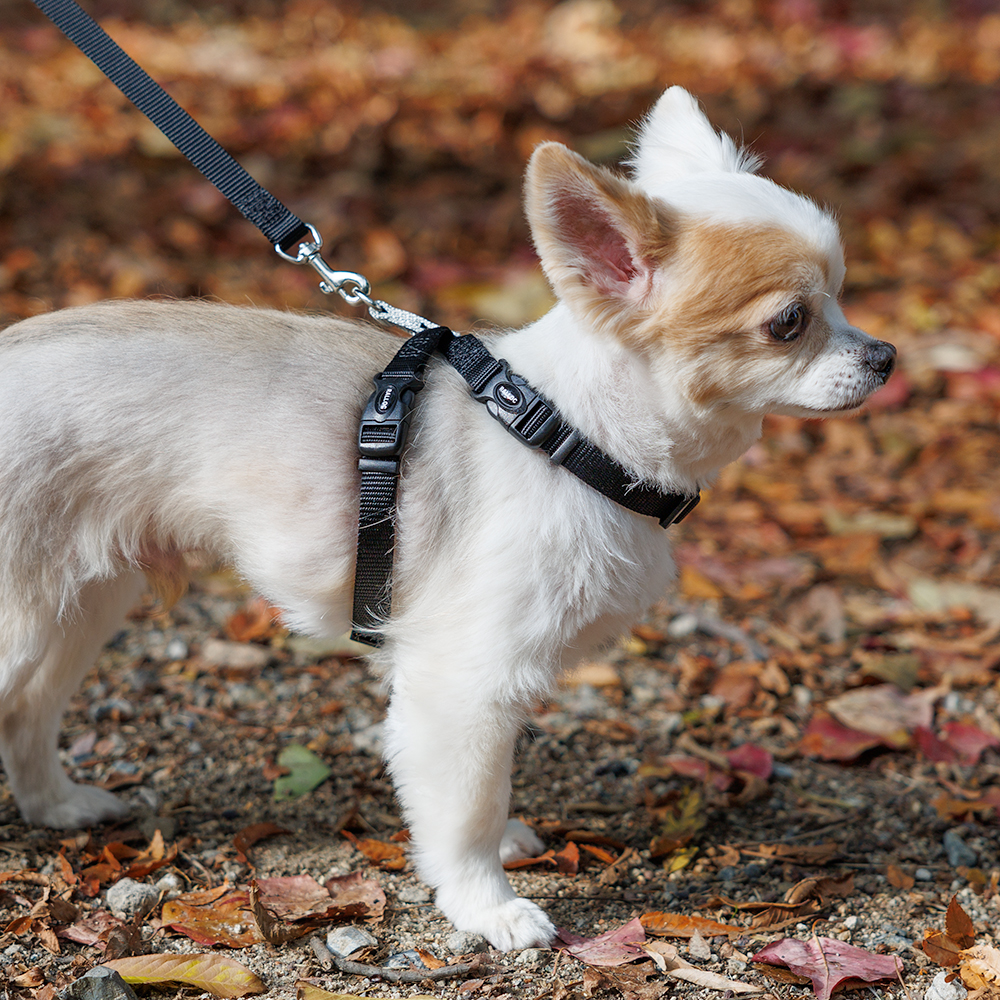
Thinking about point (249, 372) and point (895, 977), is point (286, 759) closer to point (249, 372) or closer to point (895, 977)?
point (249, 372)

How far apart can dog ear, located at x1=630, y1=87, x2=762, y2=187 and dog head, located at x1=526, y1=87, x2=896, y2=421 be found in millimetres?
183

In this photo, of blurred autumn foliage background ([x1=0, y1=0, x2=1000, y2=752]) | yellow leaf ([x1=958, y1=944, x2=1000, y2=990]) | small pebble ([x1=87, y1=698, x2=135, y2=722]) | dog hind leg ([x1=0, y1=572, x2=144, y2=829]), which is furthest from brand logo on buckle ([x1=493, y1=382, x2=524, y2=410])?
small pebble ([x1=87, y1=698, x2=135, y2=722])

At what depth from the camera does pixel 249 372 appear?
2.60m

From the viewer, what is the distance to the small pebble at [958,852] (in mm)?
3117

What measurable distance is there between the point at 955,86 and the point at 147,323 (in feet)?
33.8

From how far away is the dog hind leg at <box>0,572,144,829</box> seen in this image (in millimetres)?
2936

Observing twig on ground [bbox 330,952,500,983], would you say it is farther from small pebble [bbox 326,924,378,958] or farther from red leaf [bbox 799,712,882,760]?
red leaf [bbox 799,712,882,760]

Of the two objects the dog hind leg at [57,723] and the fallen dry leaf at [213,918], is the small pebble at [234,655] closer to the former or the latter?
the dog hind leg at [57,723]

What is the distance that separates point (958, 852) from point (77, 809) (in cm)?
263

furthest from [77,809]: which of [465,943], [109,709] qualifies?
[465,943]

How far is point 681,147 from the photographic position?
275cm

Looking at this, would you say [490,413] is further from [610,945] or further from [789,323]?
[610,945]

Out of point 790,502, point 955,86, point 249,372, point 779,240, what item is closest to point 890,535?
point 790,502

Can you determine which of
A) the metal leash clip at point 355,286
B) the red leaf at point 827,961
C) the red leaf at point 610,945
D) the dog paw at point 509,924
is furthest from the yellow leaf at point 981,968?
the metal leash clip at point 355,286
